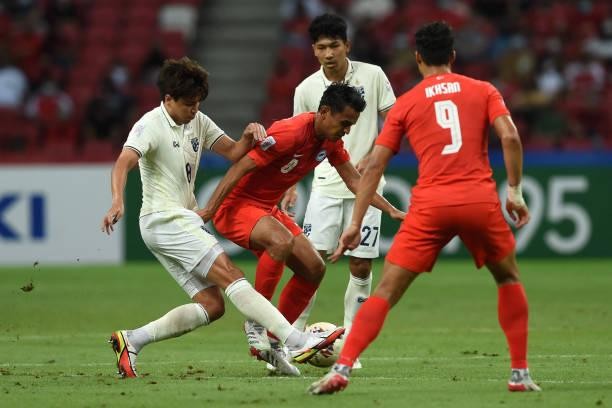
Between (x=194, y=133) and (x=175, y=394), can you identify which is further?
(x=194, y=133)

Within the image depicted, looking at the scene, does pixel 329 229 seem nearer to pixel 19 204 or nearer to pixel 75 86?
pixel 19 204

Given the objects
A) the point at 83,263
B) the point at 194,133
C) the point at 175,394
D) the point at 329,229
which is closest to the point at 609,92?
the point at 83,263

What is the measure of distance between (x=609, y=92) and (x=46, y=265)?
31.0ft

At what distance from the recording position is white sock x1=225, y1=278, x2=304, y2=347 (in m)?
8.26

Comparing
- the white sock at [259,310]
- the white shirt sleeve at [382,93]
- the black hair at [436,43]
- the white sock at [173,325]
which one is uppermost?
the black hair at [436,43]

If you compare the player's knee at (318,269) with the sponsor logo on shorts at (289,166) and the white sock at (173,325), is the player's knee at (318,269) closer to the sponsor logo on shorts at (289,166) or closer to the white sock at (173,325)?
the sponsor logo on shorts at (289,166)

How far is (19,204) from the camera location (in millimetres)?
18281

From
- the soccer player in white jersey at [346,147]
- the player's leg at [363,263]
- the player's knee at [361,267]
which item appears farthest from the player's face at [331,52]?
the player's knee at [361,267]

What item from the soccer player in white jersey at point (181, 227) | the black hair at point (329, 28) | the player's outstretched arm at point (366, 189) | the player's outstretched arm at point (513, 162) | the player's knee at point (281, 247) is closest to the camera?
the player's outstretched arm at point (513, 162)

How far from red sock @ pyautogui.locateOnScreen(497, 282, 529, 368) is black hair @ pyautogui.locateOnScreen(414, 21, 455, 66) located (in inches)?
54.7

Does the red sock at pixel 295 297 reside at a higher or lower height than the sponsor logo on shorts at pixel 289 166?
lower

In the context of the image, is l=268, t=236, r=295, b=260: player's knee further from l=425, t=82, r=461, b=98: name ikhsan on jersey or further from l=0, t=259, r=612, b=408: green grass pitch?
l=425, t=82, r=461, b=98: name ikhsan on jersey

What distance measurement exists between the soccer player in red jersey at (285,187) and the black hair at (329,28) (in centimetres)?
111

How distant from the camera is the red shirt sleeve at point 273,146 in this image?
8680mm
